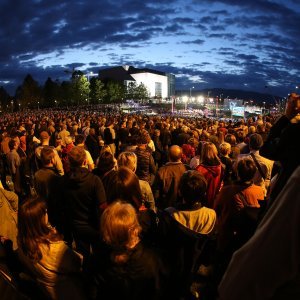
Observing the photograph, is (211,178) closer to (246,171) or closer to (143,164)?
(246,171)

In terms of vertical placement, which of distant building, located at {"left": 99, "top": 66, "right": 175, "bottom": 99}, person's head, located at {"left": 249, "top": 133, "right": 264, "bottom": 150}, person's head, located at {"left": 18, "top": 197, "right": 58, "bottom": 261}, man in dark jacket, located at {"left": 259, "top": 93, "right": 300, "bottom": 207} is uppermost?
distant building, located at {"left": 99, "top": 66, "right": 175, "bottom": 99}

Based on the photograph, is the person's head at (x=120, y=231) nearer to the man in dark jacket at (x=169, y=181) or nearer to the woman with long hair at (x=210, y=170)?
the man in dark jacket at (x=169, y=181)

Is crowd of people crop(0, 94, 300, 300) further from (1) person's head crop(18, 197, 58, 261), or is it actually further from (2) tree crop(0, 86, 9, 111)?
(2) tree crop(0, 86, 9, 111)

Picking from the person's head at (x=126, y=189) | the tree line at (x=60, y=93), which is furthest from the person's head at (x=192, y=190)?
the tree line at (x=60, y=93)

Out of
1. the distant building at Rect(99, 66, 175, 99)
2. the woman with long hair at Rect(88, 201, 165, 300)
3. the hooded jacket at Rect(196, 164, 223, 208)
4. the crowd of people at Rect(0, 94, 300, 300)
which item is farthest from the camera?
the distant building at Rect(99, 66, 175, 99)

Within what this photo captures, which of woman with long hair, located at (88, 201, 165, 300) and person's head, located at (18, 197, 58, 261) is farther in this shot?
person's head, located at (18, 197, 58, 261)

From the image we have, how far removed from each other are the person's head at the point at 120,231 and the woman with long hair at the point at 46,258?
0.55 m

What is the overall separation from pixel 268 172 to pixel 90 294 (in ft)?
12.2

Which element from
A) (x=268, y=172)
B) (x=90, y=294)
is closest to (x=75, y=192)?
(x=90, y=294)

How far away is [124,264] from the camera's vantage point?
8.13 feet

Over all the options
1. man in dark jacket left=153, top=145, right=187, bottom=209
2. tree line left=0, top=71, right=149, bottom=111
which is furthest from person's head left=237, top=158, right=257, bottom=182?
tree line left=0, top=71, right=149, bottom=111

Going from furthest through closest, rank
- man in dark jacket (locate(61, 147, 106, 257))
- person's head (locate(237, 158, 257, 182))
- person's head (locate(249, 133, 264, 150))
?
person's head (locate(249, 133, 264, 150)) < man in dark jacket (locate(61, 147, 106, 257)) < person's head (locate(237, 158, 257, 182))

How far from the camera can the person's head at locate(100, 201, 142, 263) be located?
2.50 metres

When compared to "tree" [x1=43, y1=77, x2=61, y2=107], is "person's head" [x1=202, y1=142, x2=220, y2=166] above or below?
below
